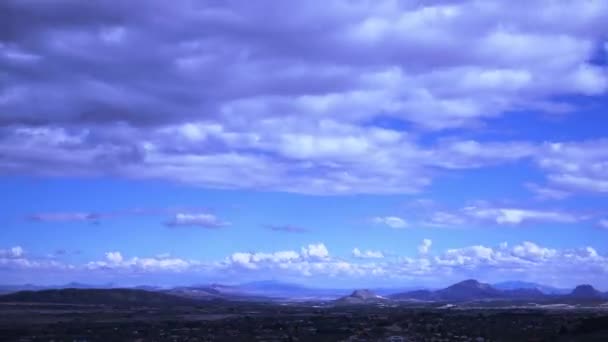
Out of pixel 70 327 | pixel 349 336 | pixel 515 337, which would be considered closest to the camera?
pixel 515 337

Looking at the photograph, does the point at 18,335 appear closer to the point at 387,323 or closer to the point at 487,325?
the point at 387,323

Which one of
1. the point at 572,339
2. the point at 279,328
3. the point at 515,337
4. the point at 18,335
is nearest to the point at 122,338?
the point at 18,335

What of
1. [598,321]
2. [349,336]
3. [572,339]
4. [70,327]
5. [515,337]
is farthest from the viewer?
[70,327]

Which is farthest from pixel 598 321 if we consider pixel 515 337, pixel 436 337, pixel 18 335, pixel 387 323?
pixel 18 335

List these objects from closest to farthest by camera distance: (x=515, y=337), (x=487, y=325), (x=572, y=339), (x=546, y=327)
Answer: (x=572, y=339) → (x=515, y=337) → (x=546, y=327) → (x=487, y=325)

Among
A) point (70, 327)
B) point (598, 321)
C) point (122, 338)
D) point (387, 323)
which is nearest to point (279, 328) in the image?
point (387, 323)

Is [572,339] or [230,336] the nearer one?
[572,339]

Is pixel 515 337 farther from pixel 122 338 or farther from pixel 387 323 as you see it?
pixel 122 338

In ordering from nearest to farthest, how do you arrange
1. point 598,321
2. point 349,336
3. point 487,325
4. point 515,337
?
1. point 598,321
2. point 515,337
3. point 349,336
4. point 487,325

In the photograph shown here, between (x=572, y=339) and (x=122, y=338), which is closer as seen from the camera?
(x=572, y=339)
